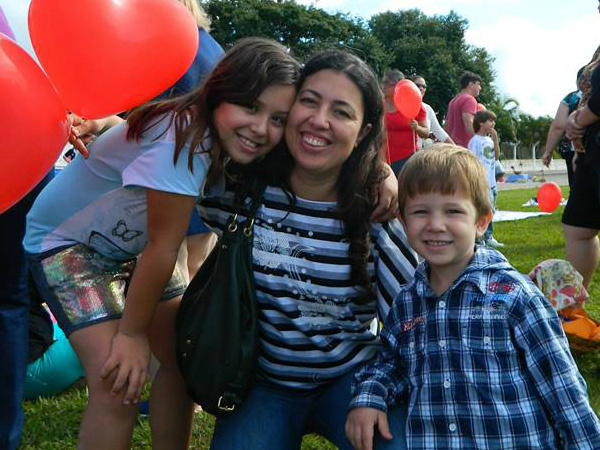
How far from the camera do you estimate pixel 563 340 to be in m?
1.74

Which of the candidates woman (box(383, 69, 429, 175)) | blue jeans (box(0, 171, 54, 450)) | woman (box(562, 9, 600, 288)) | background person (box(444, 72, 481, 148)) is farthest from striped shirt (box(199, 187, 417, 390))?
background person (box(444, 72, 481, 148))

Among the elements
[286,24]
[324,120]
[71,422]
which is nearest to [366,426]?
[324,120]

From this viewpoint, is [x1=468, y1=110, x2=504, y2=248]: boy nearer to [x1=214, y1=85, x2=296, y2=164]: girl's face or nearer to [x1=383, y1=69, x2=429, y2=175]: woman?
[x1=383, y1=69, x2=429, y2=175]: woman

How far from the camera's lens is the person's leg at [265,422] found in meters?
2.04

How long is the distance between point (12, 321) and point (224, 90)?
111 cm

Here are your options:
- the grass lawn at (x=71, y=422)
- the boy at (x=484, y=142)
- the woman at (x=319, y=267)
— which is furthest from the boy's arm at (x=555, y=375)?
the boy at (x=484, y=142)

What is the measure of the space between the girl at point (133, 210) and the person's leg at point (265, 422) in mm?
312

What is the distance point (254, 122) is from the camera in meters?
2.01

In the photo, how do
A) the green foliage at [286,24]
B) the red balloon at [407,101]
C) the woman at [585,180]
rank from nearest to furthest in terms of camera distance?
the woman at [585,180]
the red balloon at [407,101]
the green foliage at [286,24]

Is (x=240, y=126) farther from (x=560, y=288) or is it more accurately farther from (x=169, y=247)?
(x=560, y=288)

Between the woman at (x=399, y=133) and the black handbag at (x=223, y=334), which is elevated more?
the woman at (x=399, y=133)

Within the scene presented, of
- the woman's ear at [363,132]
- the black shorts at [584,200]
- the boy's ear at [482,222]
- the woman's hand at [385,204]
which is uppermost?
the woman's ear at [363,132]

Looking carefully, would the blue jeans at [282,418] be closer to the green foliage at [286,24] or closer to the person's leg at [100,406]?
the person's leg at [100,406]

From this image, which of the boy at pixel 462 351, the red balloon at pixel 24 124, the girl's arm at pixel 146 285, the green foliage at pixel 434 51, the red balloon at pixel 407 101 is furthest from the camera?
the green foliage at pixel 434 51
